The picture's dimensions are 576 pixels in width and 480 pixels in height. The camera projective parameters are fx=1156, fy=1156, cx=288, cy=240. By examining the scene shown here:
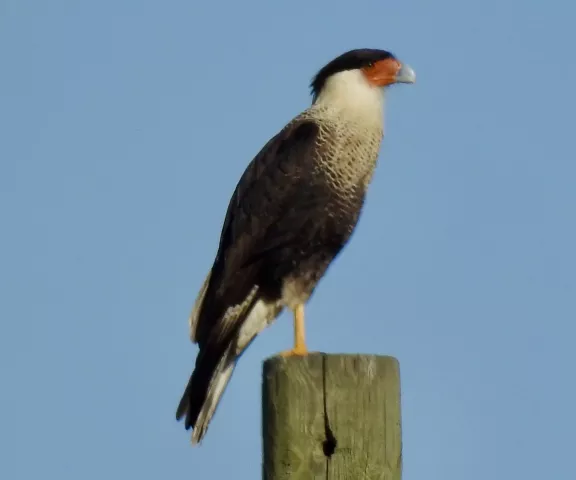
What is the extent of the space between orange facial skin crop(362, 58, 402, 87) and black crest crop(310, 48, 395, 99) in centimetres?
4

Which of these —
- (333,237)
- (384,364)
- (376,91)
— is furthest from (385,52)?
(384,364)

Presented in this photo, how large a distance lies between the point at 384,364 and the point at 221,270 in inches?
81.8

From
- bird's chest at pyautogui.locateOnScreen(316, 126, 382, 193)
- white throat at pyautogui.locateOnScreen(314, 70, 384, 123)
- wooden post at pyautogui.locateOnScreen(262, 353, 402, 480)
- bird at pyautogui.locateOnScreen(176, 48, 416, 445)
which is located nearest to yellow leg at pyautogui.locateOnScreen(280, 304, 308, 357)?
bird at pyautogui.locateOnScreen(176, 48, 416, 445)

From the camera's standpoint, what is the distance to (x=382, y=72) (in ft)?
19.3

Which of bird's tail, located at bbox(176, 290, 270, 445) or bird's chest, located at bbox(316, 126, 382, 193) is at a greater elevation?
bird's chest, located at bbox(316, 126, 382, 193)

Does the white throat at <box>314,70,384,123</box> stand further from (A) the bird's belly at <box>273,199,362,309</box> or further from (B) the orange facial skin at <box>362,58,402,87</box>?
(A) the bird's belly at <box>273,199,362,309</box>

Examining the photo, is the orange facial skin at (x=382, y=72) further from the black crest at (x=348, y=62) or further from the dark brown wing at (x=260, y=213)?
the dark brown wing at (x=260, y=213)

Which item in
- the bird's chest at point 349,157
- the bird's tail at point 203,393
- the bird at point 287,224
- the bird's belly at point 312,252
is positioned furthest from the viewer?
the bird's chest at point 349,157

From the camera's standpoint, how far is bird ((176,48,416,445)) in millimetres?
4933

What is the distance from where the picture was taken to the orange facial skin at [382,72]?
230 inches

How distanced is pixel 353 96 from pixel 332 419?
301 centimetres

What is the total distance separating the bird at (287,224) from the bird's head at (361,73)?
11 cm

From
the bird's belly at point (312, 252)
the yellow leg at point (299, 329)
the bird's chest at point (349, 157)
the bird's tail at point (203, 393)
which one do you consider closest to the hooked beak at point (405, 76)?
the bird's chest at point (349, 157)

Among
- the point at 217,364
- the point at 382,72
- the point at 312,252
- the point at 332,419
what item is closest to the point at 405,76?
the point at 382,72
